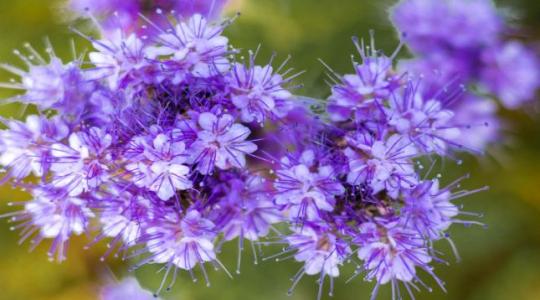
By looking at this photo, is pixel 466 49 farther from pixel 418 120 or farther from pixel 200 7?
pixel 200 7

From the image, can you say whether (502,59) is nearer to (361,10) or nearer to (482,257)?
(361,10)

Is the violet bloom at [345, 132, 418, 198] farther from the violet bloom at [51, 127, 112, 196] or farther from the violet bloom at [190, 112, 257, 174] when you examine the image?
the violet bloom at [51, 127, 112, 196]

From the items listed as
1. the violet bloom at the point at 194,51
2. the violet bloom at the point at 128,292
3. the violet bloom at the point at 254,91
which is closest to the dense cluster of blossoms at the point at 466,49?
the violet bloom at the point at 254,91

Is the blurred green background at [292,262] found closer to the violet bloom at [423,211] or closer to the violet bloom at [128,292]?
the violet bloom at [128,292]

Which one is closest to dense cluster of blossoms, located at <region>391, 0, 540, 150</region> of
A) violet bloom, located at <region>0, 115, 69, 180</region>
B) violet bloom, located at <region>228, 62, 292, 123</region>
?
violet bloom, located at <region>228, 62, 292, 123</region>

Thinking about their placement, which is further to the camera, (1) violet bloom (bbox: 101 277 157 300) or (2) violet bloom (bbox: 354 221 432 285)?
(1) violet bloom (bbox: 101 277 157 300)
